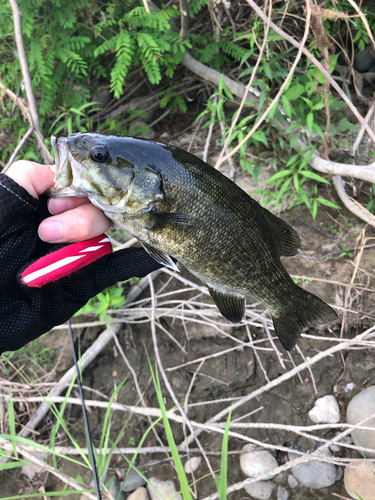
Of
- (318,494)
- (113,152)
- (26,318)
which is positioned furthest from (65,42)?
(318,494)

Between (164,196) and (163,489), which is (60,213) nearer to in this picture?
(164,196)

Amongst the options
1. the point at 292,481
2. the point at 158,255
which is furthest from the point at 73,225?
the point at 292,481

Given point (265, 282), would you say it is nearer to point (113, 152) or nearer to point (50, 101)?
point (113, 152)

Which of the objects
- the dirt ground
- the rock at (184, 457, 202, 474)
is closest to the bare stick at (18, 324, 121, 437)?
the dirt ground

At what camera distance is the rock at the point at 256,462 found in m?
2.51

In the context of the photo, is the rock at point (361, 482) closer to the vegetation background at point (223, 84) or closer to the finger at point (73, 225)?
the vegetation background at point (223, 84)

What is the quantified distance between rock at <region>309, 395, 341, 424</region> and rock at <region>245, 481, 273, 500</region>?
0.59m

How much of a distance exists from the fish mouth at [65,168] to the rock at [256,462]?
227 centimetres

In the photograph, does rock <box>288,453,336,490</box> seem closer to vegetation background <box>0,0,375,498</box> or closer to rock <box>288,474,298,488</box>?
rock <box>288,474,298,488</box>

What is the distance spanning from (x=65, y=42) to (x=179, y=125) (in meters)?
1.79

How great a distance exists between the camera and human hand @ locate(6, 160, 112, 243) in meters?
1.39

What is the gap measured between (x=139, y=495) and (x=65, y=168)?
2552 mm

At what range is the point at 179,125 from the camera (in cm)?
450

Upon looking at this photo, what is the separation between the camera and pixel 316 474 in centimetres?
243
